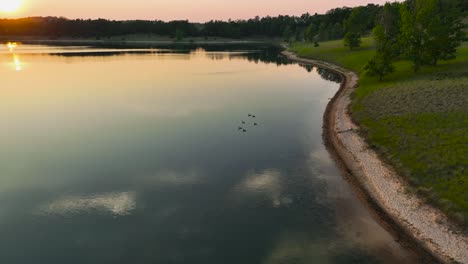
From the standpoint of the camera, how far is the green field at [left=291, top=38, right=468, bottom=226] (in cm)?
3600

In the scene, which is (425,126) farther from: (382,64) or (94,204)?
(94,204)

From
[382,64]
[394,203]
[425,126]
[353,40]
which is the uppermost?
[353,40]

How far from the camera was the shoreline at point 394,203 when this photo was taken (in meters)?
29.2

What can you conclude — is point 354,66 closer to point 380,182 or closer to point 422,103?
point 422,103

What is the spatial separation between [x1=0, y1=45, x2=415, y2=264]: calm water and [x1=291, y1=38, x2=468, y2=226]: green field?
6.91 meters

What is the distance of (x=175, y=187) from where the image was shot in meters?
40.9

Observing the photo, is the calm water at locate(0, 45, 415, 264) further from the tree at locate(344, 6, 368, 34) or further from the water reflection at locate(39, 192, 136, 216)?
the tree at locate(344, 6, 368, 34)

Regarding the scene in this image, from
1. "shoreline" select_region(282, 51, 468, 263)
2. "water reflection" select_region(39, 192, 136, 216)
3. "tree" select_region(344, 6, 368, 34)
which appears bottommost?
"water reflection" select_region(39, 192, 136, 216)

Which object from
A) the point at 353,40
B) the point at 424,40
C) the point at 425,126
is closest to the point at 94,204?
the point at 425,126

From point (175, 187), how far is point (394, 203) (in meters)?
22.5

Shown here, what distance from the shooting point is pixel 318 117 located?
70.8 meters

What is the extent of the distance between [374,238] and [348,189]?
952 centimetres

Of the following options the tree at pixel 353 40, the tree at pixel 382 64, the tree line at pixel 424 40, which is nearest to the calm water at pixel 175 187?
the tree at pixel 382 64

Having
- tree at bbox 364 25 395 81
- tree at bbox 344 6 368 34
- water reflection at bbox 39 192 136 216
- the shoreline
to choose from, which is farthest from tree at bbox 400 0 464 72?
water reflection at bbox 39 192 136 216
